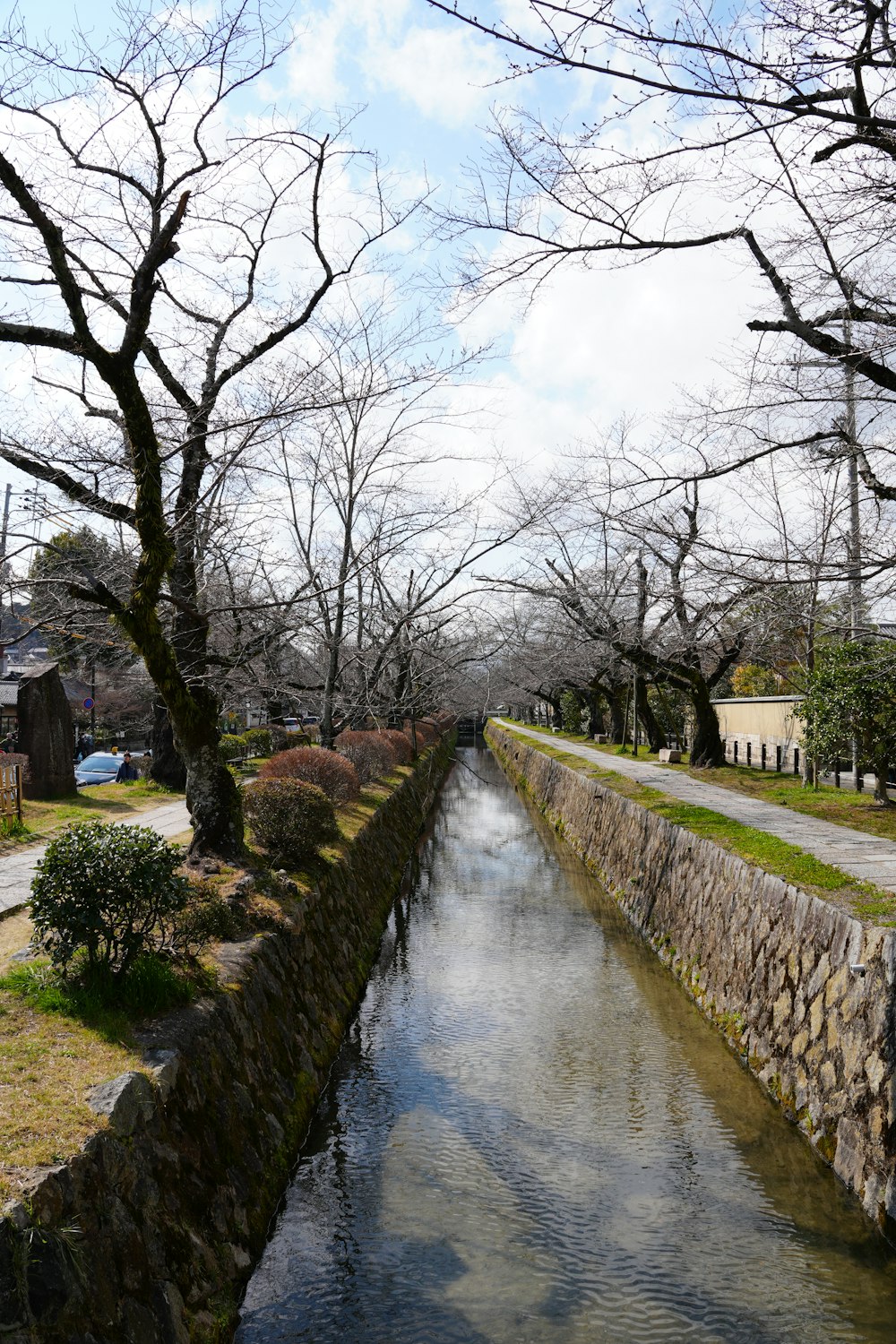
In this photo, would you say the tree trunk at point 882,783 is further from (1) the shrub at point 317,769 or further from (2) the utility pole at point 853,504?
(1) the shrub at point 317,769

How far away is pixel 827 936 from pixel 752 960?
1789mm

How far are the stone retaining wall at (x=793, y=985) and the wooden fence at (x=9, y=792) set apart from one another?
30.2 feet

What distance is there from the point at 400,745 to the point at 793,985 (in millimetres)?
20798

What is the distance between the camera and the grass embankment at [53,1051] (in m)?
4.27

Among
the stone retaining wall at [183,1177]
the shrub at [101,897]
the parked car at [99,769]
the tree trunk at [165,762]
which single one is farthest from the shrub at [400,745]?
the shrub at [101,897]

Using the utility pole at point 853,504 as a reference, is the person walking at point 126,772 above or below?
below

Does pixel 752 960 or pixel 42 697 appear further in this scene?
pixel 42 697

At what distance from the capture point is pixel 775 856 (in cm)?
1034

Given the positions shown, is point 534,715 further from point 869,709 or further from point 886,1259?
point 886,1259

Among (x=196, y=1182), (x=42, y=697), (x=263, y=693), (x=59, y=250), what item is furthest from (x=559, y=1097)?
(x=42, y=697)

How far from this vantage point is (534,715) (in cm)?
7588

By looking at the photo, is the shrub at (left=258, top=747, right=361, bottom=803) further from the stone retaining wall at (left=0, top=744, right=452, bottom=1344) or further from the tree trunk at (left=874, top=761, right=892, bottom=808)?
the tree trunk at (left=874, top=761, right=892, bottom=808)

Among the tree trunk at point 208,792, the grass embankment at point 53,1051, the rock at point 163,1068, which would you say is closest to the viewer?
the grass embankment at point 53,1051

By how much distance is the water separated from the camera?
533 cm
